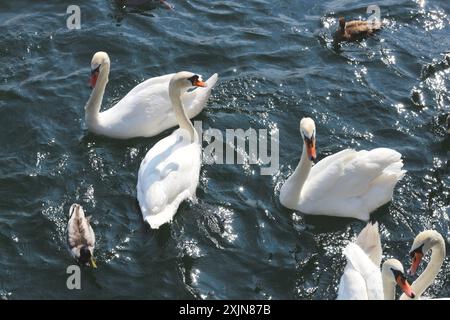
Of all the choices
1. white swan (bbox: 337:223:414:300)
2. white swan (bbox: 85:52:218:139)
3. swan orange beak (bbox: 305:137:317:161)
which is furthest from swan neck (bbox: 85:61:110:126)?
white swan (bbox: 337:223:414:300)

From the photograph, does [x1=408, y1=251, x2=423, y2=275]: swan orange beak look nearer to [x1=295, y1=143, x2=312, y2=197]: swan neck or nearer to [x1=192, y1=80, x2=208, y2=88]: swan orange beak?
[x1=295, y1=143, x2=312, y2=197]: swan neck

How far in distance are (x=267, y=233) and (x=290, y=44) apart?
16.0ft

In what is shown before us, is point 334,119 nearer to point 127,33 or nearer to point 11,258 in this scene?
point 127,33

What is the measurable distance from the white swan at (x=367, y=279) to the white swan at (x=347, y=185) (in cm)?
136

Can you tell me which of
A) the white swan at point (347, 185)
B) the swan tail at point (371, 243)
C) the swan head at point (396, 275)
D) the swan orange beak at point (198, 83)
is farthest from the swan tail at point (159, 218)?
the swan head at point (396, 275)

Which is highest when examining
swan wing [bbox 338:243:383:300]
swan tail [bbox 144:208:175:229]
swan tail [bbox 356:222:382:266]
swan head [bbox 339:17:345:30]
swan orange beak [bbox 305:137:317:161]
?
swan head [bbox 339:17:345:30]

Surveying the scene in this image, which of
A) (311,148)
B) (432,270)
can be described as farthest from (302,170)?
(432,270)

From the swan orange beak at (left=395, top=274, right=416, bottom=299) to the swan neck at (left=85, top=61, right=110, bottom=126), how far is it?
5.25 m

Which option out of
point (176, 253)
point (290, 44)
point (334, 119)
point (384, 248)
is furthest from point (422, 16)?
point (176, 253)

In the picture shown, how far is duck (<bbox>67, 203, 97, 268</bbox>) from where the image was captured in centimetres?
1036

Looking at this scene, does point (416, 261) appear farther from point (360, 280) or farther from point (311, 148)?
point (311, 148)

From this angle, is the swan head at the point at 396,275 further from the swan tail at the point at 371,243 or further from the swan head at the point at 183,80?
the swan head at the point at 183,80

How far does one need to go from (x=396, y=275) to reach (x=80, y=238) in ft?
12.3

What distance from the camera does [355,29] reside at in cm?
1507
